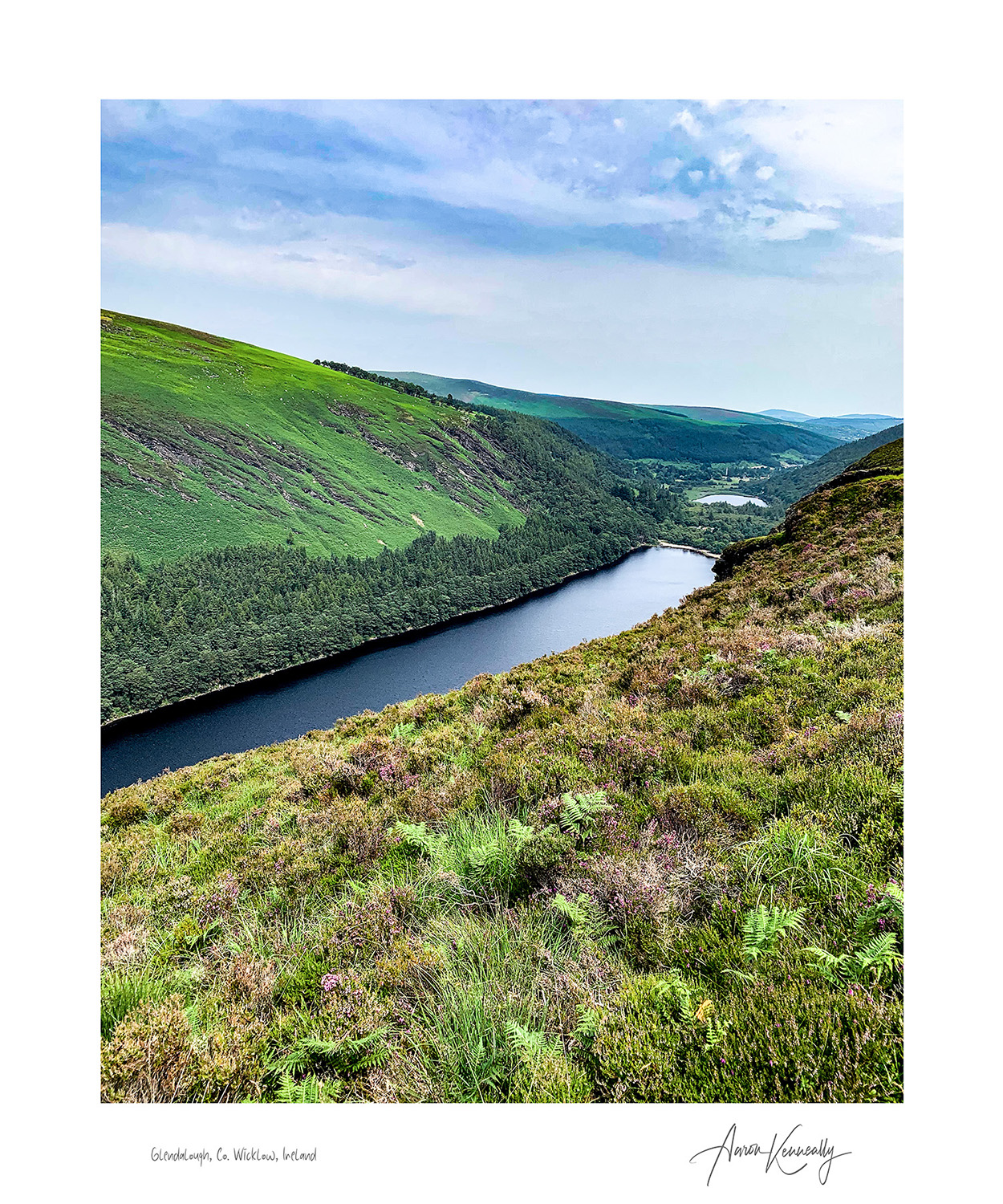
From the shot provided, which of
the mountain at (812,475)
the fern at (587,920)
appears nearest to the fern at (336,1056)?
the fern at (587,920)

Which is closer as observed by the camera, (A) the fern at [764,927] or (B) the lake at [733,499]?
(A) the fern at [764,927]

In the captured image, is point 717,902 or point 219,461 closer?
point 717,902

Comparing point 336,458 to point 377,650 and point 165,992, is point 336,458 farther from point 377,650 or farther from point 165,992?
point 165,992

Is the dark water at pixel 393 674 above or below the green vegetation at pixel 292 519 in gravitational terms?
below
